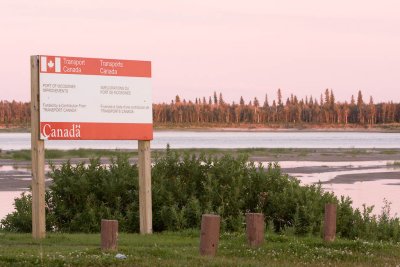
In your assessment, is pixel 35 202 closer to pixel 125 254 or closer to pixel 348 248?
pixel 125 254

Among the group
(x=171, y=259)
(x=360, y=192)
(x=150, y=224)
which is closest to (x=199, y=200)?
(x=150, y=224)

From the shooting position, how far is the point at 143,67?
65.3ft

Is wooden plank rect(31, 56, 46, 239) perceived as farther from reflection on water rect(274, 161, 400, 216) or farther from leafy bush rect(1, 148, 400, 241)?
reflection on water rect(274, 161, 400, 216)

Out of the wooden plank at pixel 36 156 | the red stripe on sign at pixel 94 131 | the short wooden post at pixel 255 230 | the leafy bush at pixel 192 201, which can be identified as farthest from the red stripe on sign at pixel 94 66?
the short wooden post at pixel 255 230

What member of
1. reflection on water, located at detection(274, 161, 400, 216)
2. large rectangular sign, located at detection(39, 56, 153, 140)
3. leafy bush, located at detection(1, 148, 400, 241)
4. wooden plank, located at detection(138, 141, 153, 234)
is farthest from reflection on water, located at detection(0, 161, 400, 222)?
large rectangular sign, located at detection(39, 56, 153, 140)

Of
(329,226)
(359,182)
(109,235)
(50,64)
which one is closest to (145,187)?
(50,64)

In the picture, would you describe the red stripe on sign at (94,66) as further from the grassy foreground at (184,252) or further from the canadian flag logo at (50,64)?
the grassy foreground at (184,252)

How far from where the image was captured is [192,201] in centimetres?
2117

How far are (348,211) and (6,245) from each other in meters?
8.50

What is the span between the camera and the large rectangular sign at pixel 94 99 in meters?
18.5

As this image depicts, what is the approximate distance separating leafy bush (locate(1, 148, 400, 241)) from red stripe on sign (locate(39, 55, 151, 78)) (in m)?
3.34

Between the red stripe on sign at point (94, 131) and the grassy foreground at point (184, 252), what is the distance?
2.06 meters

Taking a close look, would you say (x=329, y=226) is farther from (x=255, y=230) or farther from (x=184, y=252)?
(x=184, y=252)

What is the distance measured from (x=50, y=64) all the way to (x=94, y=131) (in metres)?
1.66
